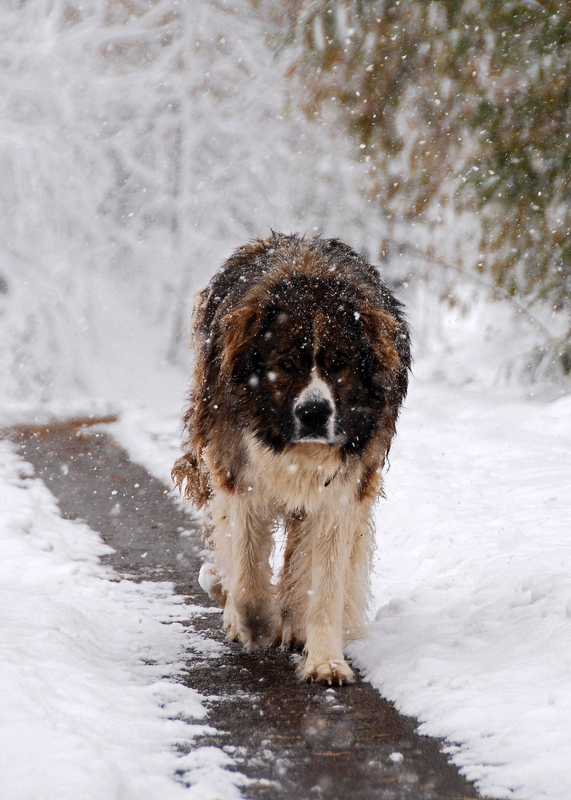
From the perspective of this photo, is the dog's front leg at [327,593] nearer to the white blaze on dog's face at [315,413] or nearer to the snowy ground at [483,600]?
the snowy ground at [483,600]

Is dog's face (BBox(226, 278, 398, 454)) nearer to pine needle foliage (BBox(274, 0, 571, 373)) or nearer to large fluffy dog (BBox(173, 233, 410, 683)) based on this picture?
large fluffy dog (BBox(173, 233, 410, 683))

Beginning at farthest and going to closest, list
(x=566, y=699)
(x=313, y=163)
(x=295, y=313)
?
1. (x=313, y=163)
2. (x=295, y=313)
3. (x=566, y=699)

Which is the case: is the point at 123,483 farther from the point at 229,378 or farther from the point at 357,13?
the point at 357,13

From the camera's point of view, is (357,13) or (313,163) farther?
(313,163)

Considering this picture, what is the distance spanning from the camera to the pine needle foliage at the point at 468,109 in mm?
10836

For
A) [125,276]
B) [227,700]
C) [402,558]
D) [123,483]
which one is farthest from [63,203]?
[227,700]

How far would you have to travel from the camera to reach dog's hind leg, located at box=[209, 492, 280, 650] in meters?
4.12

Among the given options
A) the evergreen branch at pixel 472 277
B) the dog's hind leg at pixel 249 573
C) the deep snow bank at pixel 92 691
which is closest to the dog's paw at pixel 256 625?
the dog's hind leg at pixel 249 573

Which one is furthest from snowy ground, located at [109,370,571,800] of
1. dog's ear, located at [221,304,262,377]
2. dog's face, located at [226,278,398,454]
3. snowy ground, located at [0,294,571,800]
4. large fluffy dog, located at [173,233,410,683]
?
dog's ear, located at [221,304,262,377]

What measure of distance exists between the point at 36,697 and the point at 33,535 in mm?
3619

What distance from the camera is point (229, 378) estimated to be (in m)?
3.90

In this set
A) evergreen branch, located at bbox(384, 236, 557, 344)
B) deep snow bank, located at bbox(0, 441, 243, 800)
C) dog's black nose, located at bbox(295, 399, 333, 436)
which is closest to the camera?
deep snow bank, located at bbox(0, 441, 243, 800)

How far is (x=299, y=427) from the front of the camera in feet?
11.6

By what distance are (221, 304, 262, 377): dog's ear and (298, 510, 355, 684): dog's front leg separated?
85 cm
